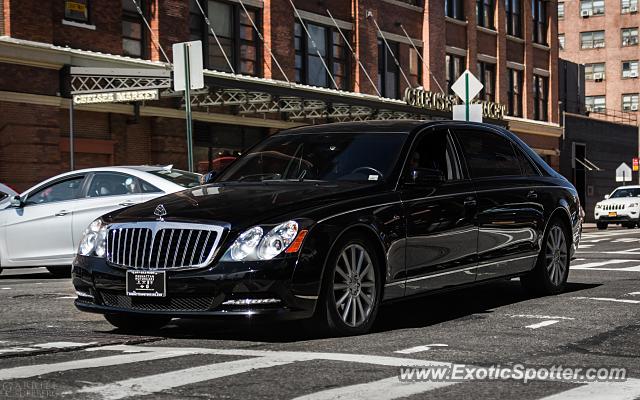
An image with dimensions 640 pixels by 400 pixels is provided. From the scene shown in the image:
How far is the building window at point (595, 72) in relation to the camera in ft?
288

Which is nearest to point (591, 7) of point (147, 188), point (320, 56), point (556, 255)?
point (320, 56)

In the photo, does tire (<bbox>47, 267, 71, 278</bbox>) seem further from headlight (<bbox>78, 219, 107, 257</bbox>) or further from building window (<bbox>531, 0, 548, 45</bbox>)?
building window (<bbox>531, 0, 548, 45</bbox>)

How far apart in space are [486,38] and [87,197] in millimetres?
34598

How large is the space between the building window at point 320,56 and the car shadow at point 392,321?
23180 millimetres

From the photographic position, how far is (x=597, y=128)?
58625 mm

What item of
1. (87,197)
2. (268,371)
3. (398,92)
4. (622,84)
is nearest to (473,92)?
→ (87,197)

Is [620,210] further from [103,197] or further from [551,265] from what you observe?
[551,265]

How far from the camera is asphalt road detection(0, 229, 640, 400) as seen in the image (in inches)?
219

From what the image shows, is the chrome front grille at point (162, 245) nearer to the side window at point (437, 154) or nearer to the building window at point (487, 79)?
the side window at point (437, 154)

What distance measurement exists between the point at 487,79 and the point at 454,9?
159 inches

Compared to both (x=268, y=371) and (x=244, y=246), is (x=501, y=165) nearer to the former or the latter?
(x=244, y=246)

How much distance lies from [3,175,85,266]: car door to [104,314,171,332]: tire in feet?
19.8

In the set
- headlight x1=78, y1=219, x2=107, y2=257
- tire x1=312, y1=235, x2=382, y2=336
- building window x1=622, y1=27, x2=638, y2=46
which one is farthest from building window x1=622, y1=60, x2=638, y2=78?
headlight x1=78, y1=219, x2=107, y2=257

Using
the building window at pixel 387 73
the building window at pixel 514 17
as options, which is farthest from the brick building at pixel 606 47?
the building window at pixel 387 73
